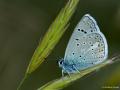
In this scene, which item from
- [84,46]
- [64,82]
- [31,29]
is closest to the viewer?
[64,82]

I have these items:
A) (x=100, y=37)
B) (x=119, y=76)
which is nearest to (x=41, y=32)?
(x=100, y=37)

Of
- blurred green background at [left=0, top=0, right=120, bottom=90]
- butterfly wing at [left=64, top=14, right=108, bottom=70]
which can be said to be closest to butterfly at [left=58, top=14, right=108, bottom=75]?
butterfly wing at [left=64, top=14, right=108, bottom=70]

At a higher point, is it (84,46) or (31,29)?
(31,29)

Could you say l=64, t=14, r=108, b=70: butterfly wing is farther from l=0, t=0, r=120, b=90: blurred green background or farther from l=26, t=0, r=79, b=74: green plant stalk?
l=0, t=0, r=120, b=90: blurred green background

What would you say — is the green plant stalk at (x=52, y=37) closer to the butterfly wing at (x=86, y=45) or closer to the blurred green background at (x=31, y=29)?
the butterfly wing at (x=86, y=45)

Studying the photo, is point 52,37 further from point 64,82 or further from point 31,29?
point 31,29

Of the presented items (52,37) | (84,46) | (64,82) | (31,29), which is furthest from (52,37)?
(31,29)

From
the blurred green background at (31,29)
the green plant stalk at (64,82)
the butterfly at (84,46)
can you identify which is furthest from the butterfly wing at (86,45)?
the blurred green background at (31,29)

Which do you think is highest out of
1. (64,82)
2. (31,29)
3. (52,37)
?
(31,29)
